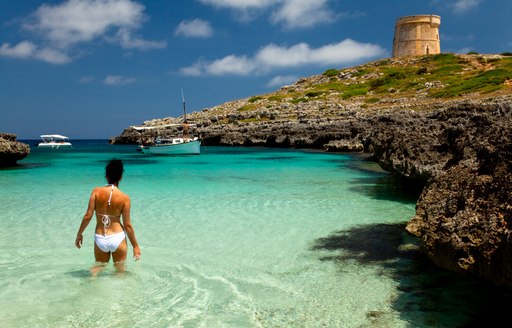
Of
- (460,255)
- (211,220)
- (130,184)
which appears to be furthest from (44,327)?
(130,184)

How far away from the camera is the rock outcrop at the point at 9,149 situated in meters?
25.5

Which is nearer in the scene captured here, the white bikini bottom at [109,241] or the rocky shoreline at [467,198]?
the rocky shoreline at [467,198]

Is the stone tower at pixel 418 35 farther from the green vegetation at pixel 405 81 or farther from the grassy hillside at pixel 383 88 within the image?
the green vegetation at pixel 405 81

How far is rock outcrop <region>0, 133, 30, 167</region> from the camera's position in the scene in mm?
25498

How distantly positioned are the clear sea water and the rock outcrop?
1489cm

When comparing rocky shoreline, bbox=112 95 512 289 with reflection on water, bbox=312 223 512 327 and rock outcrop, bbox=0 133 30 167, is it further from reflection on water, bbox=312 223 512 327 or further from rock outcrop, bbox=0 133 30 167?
rock outcrop, bbox=0 133 30 167

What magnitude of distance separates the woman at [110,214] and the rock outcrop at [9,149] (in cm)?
2317

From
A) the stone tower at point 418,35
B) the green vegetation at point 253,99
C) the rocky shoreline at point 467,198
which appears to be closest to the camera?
the rocky shoreline at point 467,198

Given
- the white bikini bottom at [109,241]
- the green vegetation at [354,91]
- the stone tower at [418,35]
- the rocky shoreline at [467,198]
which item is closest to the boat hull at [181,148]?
the rocky shoreline at [467,198]

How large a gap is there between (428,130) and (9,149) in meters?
23.4

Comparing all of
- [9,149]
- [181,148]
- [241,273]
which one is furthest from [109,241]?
[181,148]

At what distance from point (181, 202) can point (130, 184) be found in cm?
610

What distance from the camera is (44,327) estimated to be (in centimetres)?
485

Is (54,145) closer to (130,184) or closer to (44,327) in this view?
(130,184)
